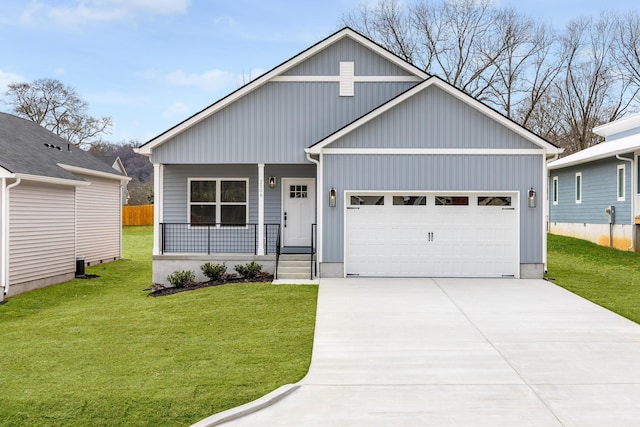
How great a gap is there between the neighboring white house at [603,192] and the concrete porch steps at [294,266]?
11700 mm

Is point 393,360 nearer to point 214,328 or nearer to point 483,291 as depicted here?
point 214,328

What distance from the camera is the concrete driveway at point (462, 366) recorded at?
560 cm

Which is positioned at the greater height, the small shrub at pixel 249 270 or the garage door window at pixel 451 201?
the garage door window at pixel 451 201

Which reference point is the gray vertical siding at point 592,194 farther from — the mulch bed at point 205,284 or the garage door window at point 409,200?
the mulch bed at point 205,284

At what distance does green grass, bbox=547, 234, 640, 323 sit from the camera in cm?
1171

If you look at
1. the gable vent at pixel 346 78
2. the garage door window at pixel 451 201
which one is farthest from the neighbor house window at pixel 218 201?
the garage door window at pixel 451 201

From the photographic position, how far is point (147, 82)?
Result: 47.2 metres

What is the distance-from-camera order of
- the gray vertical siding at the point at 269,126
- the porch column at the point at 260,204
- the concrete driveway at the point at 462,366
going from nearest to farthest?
the concrete driveway at the point at 462,366 → the porch column at the point at 260,204 → the gray vertical siding at the point at 269,126

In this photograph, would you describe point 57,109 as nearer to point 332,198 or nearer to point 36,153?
point 36,153

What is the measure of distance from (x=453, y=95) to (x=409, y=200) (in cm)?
280

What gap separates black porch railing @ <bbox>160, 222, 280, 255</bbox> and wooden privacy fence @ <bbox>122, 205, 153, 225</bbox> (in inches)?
987

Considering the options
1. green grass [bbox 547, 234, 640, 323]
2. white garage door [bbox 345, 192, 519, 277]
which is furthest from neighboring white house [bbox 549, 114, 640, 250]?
white garage door [bbox 345, 192, 519, 277]

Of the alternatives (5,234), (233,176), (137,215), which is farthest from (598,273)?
(137,215)

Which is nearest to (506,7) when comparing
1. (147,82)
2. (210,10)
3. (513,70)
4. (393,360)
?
(513,70)
